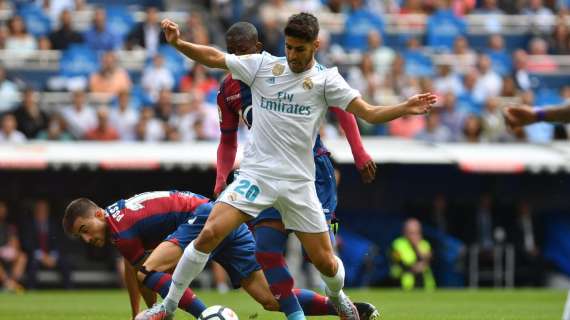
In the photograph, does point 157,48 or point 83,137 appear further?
point 157,48

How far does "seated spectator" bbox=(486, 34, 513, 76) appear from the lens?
25500 millimetres

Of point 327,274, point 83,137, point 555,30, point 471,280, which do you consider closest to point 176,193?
point 327,274

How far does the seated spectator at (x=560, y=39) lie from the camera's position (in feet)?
85.6

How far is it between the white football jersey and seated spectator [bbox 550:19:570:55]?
17.3 meters

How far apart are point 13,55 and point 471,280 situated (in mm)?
8798

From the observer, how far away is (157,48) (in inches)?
944

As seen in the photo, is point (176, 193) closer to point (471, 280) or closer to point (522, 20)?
point (471, 280)

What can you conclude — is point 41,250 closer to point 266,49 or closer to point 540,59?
point 266,49

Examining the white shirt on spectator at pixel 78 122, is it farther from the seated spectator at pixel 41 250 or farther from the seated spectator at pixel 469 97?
the seated spectator at pixel 469 97

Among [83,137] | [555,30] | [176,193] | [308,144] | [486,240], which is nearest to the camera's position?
[308,144]

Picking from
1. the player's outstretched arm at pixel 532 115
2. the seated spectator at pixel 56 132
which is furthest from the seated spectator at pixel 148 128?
the player's outstretched arm at pixel 532 115

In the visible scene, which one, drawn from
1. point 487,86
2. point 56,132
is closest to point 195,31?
point 56,132

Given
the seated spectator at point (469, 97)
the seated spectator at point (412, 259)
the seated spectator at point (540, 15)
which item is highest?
the seated spectator at point (540, 15)

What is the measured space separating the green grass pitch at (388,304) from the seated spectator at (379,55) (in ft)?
17.7
